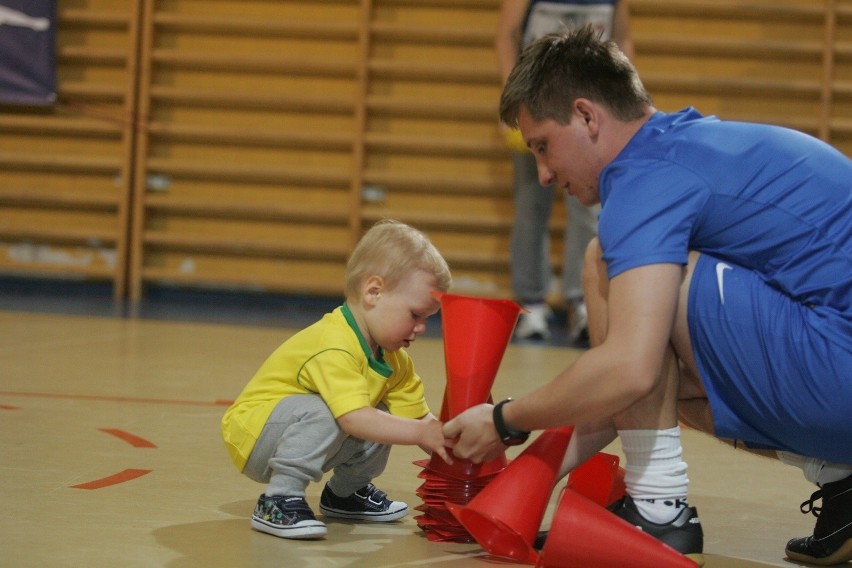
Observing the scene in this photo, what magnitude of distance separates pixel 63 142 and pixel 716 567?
5.02m

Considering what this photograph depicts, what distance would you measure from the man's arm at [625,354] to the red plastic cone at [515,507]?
0.16 metres

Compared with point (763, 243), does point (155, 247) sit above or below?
below

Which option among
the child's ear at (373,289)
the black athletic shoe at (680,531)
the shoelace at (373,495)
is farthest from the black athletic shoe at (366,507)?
the black athletic shoe at (680,531)

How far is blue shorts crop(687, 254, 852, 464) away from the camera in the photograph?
1.60 metres

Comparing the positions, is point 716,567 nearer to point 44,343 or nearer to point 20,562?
point 20,562

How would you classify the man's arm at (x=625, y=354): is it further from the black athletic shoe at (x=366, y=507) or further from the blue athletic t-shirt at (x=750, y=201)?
the black athletic shoe at (x=366, y=507)

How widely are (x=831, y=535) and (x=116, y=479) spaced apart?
3.98 ft

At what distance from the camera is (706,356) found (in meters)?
1.66

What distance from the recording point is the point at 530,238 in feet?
16.2

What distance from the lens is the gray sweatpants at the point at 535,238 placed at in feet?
16.1

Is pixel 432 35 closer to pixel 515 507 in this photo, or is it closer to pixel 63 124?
pixel 63 124

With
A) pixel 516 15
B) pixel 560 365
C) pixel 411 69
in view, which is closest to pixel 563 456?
pixel 560 365

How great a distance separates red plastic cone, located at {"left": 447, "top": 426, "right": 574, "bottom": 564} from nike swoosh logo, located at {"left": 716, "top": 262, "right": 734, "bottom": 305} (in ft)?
1.09

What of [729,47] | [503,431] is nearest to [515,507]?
[503,431]
